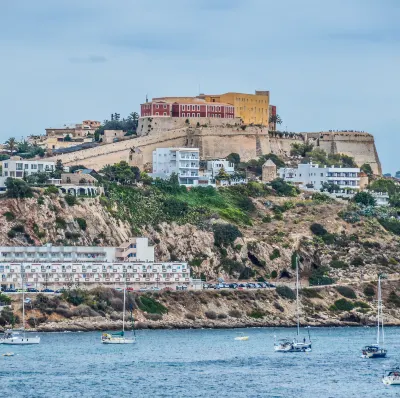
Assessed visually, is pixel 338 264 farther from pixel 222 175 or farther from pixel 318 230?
pixel 222 175

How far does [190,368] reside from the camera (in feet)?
304

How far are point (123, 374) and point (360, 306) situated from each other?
41.8 m

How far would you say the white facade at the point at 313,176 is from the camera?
495 ft

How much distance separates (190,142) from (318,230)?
18968 mm

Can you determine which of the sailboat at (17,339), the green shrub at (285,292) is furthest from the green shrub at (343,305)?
the sailboat at (17,339)

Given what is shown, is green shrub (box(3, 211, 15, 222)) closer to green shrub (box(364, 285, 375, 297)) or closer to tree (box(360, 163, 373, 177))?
green shrub (box(364, 285, 375, 297))

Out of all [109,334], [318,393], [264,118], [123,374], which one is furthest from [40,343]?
[264,118]

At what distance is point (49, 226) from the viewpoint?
125562mm

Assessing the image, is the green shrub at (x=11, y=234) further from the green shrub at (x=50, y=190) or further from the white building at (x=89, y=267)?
the green shrub at (x=50, y=190)

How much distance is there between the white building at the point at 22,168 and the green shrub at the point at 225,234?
47.9 feet

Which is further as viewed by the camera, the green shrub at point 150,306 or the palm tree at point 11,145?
the palm tree at point 11,145

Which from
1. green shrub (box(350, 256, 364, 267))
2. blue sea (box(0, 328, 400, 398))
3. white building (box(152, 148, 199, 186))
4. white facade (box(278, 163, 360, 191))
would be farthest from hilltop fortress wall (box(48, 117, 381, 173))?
blue sea (box(0, 328, 400, 398))

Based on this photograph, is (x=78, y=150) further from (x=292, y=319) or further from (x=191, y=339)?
(x=191, y=339)

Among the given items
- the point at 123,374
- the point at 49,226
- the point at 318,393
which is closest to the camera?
the point at 318,393
